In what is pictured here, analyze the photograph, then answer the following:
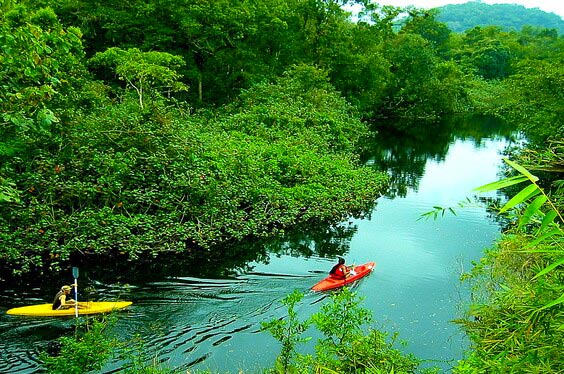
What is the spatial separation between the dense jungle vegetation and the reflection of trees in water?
1.50 meters

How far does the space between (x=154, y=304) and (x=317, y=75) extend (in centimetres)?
1927

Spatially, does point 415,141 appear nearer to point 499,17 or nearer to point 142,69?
point 142,69

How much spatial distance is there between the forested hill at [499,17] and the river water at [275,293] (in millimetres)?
139463

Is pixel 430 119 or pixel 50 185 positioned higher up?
pixel 430 119

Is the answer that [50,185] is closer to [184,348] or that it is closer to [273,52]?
[184,348]

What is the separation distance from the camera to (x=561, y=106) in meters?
18.9

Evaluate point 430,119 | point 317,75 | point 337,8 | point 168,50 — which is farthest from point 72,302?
point 430,119

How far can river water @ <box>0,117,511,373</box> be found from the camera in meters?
8.99

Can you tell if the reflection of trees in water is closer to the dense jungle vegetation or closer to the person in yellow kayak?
the dense jungle vegetation

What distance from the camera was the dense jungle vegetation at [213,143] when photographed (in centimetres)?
438

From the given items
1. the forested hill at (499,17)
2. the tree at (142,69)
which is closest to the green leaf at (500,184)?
the tree at (142,69)

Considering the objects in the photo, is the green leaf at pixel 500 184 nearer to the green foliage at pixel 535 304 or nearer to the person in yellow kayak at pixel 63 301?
the green foliage at pixel 535 304

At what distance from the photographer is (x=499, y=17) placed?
506 ft

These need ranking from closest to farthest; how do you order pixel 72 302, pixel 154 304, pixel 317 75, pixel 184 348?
pixel 184 348, pixel 72 302, pixel 154 304, pixel 317 75
